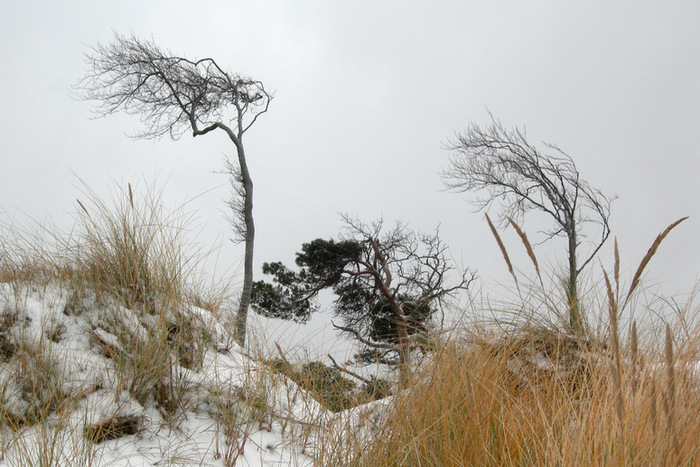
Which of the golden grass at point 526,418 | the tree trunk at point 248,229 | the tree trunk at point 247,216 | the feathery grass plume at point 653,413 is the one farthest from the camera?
the tree trunk at point 247,216

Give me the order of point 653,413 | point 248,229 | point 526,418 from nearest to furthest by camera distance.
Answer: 1. point 653,413
2. point 526,418
3. point 248,229

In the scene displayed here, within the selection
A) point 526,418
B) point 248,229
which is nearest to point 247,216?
point 248,229

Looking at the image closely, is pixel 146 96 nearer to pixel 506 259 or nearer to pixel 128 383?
pixel 128 383

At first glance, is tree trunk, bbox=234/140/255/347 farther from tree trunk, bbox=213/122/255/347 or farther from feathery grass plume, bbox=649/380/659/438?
feathery grass plume, bbox=649/380/659/438

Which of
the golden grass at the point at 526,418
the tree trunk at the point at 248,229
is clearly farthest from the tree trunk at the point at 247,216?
the golden grass at the point at 526,418

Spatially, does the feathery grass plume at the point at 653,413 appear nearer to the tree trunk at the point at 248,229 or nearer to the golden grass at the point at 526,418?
the golden grass at the point at 526,418

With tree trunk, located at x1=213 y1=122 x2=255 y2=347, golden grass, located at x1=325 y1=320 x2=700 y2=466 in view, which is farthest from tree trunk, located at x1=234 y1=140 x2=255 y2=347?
golden grass, located at x1=325 y1=320 x2=700 y2=466

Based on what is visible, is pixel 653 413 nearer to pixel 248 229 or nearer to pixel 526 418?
pixel 526 418

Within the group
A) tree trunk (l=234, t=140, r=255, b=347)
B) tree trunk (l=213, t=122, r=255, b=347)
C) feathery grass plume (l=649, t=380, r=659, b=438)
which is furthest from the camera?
tree trunk (l=213, t=122, r=255, b=347)

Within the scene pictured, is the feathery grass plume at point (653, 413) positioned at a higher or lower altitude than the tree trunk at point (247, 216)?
lower

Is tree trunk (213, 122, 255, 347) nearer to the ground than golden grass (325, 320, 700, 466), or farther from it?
farther from it

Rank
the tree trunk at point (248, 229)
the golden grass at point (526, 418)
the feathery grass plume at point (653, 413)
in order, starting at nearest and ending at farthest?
the feathery grass plume at point (653, 413)
the golden grass at point (526, 418)
the tree trunk at point (248, 229)

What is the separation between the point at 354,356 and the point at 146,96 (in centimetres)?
1128

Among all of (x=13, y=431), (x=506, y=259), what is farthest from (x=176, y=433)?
(x=506, y=259)
